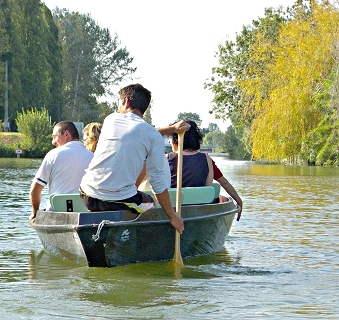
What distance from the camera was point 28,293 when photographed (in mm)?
7836

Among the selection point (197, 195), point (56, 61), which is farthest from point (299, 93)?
point (56, 61)

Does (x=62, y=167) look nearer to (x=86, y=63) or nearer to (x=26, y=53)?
(x=26, y=53)

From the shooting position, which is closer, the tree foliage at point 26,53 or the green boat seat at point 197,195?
the green boat seat at point 197,195

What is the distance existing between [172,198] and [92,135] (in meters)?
1.23

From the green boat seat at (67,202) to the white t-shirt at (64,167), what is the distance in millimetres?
294

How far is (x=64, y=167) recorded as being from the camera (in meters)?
10.1

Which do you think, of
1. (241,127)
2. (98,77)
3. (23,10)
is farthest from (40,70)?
(98,77)

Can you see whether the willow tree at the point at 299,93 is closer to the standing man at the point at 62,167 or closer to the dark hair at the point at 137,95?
the standing man at the point at 62,167

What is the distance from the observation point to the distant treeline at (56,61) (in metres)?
76.1

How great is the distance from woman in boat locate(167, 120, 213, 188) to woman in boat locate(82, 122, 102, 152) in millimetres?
838

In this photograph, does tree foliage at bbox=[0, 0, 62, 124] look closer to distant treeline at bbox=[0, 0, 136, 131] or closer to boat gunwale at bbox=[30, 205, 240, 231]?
distant treeline at bbox=[0, 0, 136, 131]

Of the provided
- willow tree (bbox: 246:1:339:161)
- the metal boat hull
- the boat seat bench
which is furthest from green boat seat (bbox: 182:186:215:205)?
willow tree (bbox: 246:1:339:161)

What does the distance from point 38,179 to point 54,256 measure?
896mm

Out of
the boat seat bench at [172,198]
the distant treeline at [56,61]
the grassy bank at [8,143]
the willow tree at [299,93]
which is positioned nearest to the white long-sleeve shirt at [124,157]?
the boat seat bench at [172,198]
